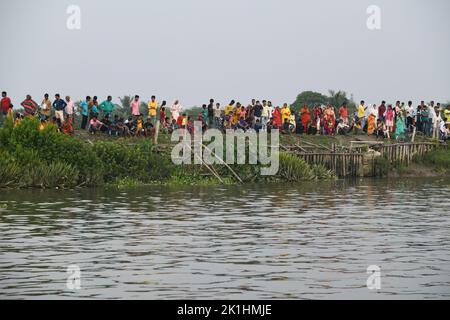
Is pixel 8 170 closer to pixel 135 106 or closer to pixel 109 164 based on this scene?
pixel 109 164

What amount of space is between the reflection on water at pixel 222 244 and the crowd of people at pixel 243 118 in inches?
363

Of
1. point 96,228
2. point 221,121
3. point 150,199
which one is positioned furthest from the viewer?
point 221,121

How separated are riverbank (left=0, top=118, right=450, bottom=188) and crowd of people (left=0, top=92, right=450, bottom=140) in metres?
0.95

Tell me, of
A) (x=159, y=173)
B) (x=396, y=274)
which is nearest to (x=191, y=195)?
(x=159, y=173)

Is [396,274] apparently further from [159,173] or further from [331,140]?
[331,140]

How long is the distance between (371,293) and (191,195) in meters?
18.7

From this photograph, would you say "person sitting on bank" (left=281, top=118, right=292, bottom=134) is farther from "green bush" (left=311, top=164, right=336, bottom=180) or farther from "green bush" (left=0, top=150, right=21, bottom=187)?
"green bush" (left=0, top=150, right=21, bottom=187)

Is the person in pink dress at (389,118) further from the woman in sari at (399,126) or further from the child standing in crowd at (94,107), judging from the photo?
the child standing in crowd at (94,107)

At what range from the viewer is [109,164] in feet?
126

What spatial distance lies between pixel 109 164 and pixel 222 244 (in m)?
17.3

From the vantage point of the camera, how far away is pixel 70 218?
26.6 m

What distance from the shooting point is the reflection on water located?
16734 millimetres

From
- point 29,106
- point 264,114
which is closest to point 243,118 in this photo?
point 264,114

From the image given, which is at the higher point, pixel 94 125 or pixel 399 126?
pixel 94 125
